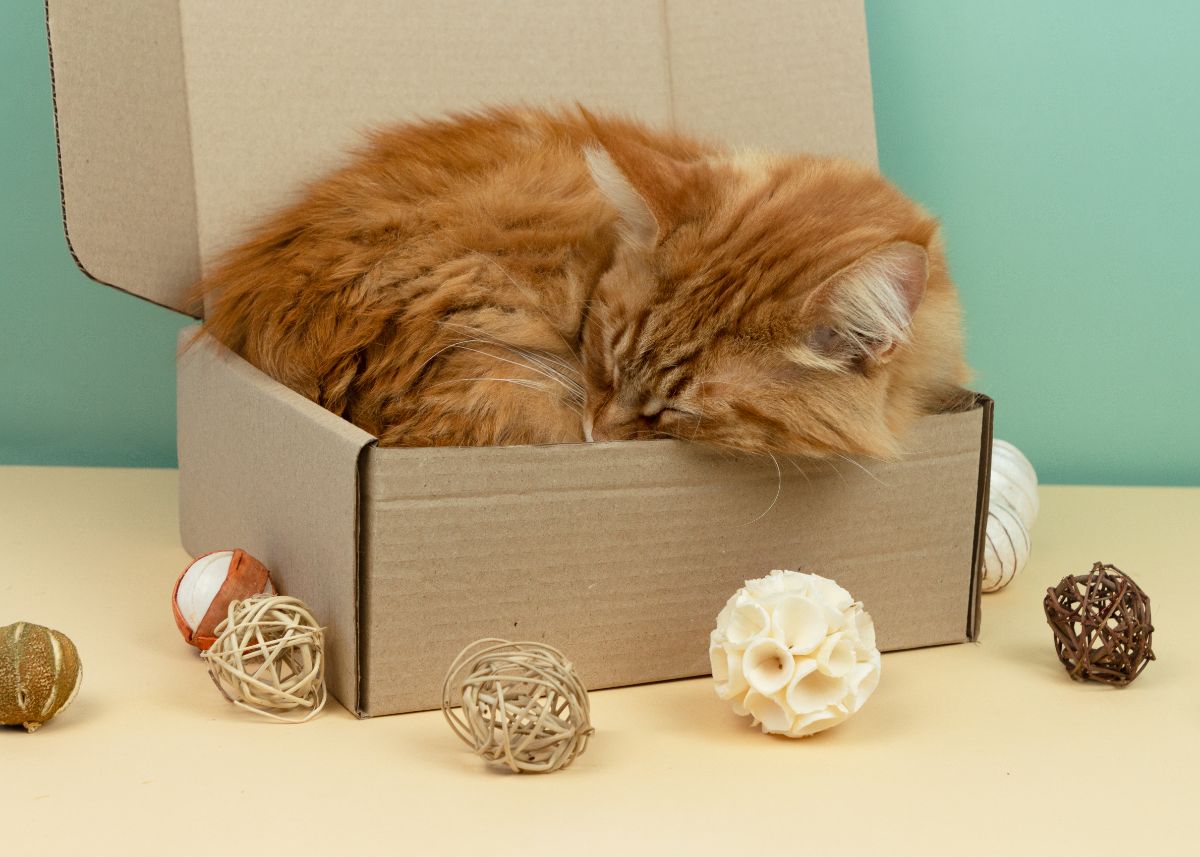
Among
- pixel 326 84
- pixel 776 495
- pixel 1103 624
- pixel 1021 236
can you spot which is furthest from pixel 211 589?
pixel 1021 236

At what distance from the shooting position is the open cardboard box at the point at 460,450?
1.38 meters

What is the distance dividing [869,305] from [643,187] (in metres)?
0.31

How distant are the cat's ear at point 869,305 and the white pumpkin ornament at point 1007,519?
428mm

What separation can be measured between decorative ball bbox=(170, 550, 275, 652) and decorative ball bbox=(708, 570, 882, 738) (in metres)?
0.53

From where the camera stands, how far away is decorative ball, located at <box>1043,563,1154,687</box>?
147 cm

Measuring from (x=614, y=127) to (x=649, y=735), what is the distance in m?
0.86

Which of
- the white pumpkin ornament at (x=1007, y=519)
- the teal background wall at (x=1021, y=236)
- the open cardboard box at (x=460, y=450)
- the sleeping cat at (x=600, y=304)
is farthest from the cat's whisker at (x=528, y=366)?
the teal background wall at (x=1021, y=236)

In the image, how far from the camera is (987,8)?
233cm

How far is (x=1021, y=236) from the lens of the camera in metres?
2.41

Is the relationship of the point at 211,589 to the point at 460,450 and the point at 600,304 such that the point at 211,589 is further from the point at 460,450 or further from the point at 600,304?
the point at 600,304

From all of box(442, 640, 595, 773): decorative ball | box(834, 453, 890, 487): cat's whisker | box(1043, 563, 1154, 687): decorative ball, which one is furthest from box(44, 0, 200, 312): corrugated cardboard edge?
box(1043, 563, 1154, 687): decorative ball

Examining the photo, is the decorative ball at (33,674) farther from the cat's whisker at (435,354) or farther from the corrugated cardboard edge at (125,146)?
the corrugated cardboard edge at (125,146)

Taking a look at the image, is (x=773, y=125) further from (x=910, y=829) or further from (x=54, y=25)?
(x=910, y=829)

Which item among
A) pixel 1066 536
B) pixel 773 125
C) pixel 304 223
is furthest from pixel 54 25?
pixel 1066 536
